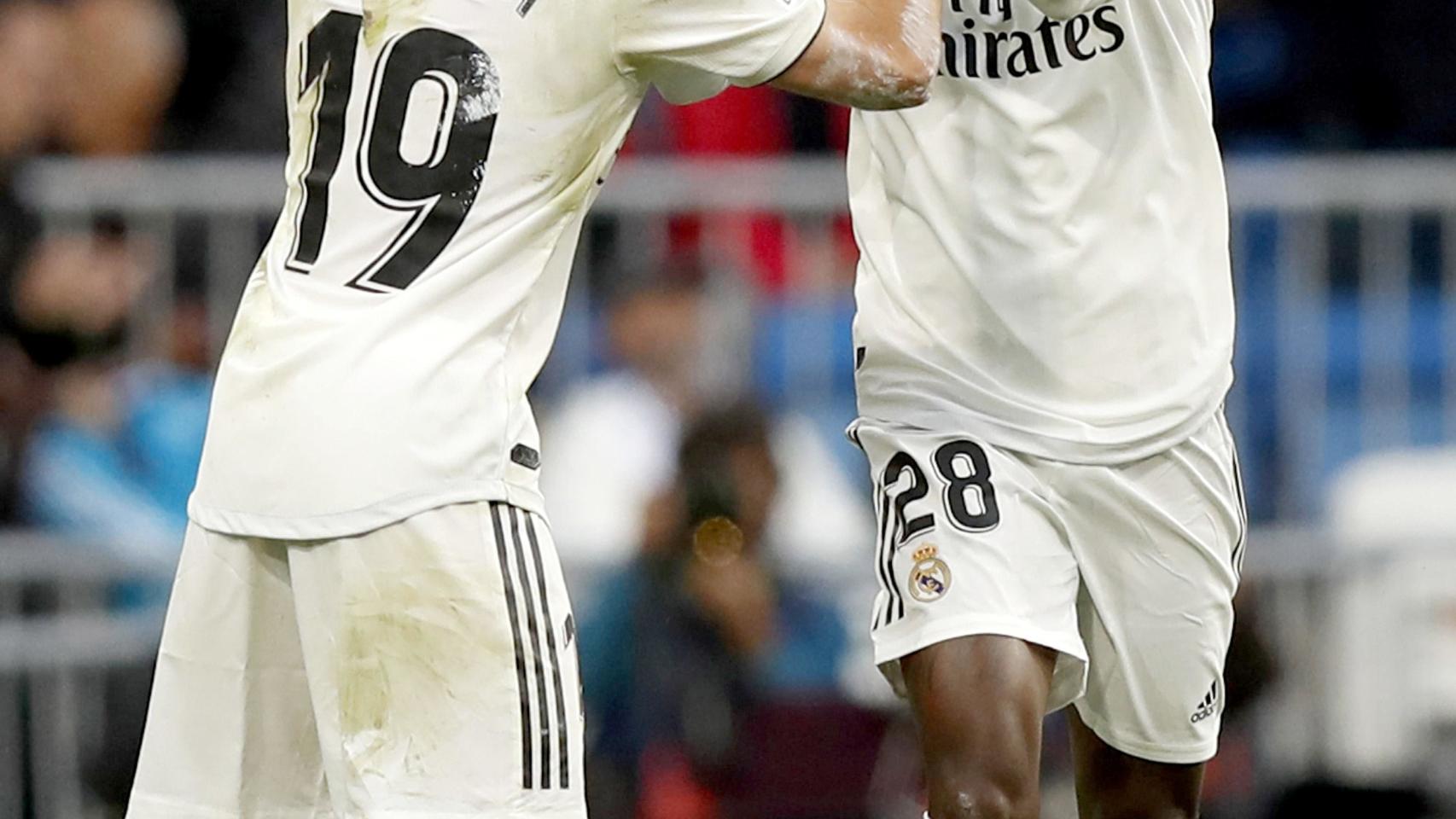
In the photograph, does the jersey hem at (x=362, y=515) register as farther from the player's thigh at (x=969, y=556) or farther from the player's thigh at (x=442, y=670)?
the player's thigh at (x=969, y=556)

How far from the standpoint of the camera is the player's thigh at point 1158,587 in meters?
5.19

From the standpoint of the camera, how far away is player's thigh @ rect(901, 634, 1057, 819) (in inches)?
194

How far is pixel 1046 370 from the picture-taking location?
5.17m

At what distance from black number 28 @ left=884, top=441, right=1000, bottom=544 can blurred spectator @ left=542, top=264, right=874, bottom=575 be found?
2957 millimetres

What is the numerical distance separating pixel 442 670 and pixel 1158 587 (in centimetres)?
158

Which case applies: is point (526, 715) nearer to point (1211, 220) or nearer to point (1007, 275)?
point (1007, 275)

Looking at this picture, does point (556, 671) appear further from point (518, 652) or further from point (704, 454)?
point (704, 454)

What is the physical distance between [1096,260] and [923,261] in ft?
1.07

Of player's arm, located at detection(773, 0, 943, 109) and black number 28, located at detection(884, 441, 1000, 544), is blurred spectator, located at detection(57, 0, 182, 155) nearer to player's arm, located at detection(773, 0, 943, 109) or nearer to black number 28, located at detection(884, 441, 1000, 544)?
black number 28, located at detection(884, 441, 1000, 544)

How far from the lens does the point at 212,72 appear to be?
30.5 ft

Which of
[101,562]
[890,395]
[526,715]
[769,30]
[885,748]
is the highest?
[769,30]

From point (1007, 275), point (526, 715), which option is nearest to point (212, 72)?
point (1007, 275)

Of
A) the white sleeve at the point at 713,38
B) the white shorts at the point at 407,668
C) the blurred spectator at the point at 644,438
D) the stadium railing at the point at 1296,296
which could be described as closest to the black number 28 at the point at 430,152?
the white sleeve at the point at 713,38

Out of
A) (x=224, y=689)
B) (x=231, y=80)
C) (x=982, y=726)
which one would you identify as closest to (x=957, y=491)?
(x=982, y=726)
